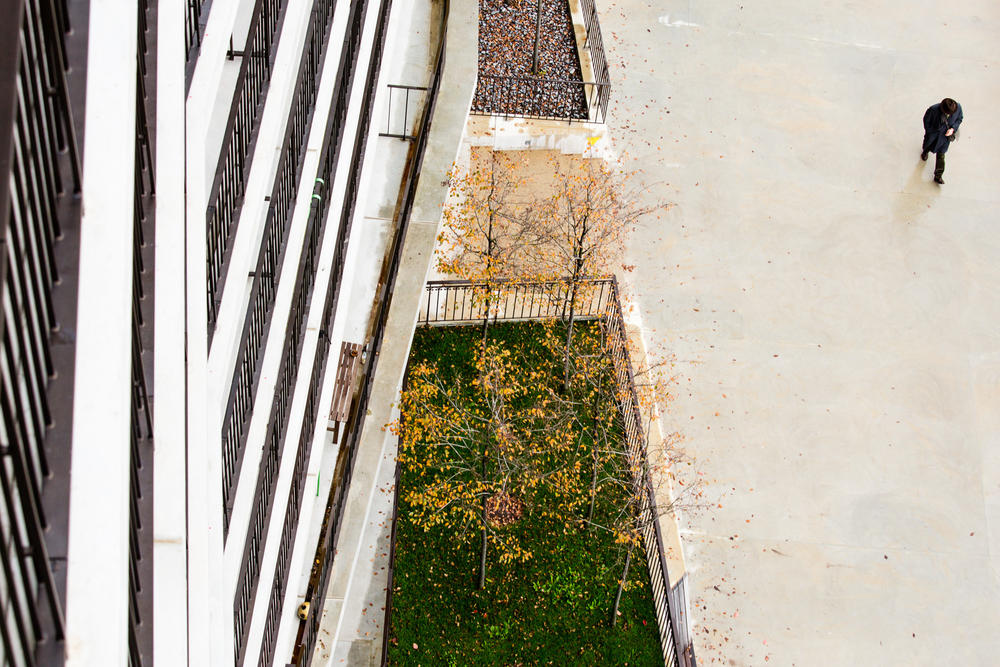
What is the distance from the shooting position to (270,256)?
483 inches

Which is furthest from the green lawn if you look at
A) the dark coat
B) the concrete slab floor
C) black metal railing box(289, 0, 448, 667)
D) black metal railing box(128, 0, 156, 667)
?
the dark coat

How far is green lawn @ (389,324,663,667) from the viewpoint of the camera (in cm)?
1827

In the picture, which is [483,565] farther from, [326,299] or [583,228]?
[583,228]

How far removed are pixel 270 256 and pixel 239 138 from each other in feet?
6.70

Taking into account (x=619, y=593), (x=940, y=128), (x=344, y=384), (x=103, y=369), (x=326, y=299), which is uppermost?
(x=103, y=369)

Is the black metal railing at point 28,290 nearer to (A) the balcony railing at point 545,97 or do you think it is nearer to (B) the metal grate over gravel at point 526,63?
(A) the balcony railing at point 545,97

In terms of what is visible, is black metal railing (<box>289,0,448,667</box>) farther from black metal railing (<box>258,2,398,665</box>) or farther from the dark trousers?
the dark trousers

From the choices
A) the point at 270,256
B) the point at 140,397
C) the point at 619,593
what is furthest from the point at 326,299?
the point at 140,397

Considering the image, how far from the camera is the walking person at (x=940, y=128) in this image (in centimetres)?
2503

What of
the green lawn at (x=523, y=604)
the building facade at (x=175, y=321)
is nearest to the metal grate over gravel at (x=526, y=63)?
the building facade at (x=175, y=321)

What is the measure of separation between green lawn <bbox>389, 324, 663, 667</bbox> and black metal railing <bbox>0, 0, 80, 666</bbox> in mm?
13646

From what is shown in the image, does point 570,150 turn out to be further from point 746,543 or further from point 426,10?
point 746,543

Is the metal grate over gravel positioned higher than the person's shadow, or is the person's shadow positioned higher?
the metal grate over gravel

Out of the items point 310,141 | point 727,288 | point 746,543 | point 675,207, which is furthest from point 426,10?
point 746,543
